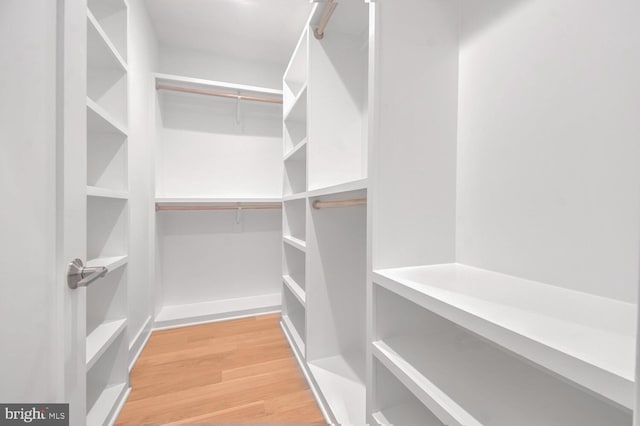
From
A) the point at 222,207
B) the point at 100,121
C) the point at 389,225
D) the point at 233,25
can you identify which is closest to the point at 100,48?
the point at 100,121

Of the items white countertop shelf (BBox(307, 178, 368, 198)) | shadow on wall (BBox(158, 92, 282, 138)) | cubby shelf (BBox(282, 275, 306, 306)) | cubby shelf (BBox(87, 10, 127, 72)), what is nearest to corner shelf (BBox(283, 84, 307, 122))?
shadow on wall (BBox(158, 92, 282, 138))

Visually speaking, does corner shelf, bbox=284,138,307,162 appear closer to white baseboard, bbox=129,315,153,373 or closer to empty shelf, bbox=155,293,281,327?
empty shelf, bbox=155,293,281,327

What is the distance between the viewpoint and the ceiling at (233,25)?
5.51ft

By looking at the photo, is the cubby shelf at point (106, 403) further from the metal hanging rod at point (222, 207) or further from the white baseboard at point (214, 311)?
the metal hanging rod at point (222, 207)

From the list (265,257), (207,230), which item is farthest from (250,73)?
(265,257)

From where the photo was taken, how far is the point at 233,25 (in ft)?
6.12

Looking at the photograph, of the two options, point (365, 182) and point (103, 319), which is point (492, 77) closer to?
point (365, 182)

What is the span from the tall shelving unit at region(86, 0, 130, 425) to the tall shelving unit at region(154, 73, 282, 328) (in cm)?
72

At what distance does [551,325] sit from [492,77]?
0.71 m

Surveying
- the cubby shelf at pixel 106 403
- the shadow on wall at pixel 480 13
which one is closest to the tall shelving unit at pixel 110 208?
the cubby shelf at pixel 106 403

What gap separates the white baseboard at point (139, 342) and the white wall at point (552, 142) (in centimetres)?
184

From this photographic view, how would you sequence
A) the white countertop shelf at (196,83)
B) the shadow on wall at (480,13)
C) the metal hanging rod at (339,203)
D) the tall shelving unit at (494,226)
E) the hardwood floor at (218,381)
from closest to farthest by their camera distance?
the tall shelving unit at (494,226), the shadow on wall at (480,13), the metal hanging rod at (339,203), the hardwood floor at (218,381), the white countertop shelf at (196,83)

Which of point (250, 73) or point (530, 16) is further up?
point (250, 73)

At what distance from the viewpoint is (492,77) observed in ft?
2.52
